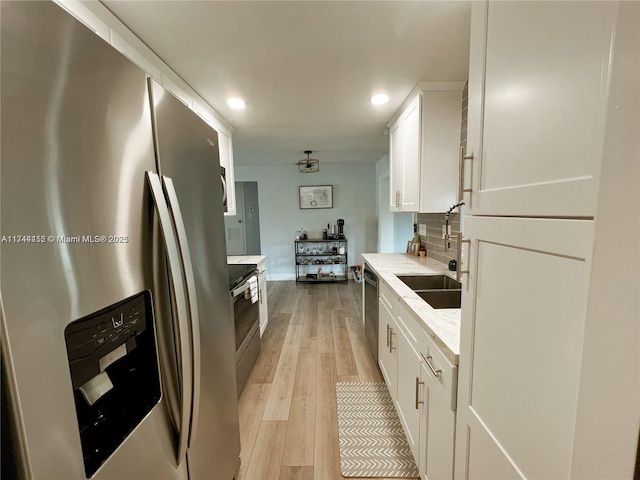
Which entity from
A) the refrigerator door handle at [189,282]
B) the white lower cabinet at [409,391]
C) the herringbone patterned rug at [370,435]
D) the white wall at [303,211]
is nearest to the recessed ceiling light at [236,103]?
the refrigerator door handle at [189,282]

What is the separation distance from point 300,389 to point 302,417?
30 centimetres

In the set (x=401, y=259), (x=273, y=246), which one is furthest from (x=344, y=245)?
(x=401, y=259)

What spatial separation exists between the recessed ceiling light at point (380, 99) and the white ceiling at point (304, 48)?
0.18 feet

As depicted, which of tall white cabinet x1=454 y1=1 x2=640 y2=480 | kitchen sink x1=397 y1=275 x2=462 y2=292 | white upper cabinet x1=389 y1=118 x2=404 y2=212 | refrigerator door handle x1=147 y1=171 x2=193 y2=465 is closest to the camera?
tall white cabinet x1=454 y1=1 x2=640 y2=480

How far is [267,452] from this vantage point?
1556 mm

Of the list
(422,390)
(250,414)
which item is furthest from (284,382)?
(422,390)

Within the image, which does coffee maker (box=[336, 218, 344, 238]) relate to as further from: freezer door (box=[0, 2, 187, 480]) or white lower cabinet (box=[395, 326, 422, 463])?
freezer door (box=[0, 2, 187, 480])

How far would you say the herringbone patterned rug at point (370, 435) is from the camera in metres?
1.44

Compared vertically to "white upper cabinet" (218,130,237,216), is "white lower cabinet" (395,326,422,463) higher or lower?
lower

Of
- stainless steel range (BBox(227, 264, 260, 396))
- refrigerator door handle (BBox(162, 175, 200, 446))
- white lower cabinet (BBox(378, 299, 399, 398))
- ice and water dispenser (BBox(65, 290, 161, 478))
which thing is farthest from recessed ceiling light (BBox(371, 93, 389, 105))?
ice and water dispenser (BBox(65, 290, 161, 478))

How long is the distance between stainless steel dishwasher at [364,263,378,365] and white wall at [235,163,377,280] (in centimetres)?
298

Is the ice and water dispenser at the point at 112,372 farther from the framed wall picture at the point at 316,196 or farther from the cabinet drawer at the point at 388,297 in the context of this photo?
the framed wall picture at the point at 316,196

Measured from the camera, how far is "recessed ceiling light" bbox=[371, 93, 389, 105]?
7.10 ft

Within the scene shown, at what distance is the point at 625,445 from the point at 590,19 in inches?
26.2
